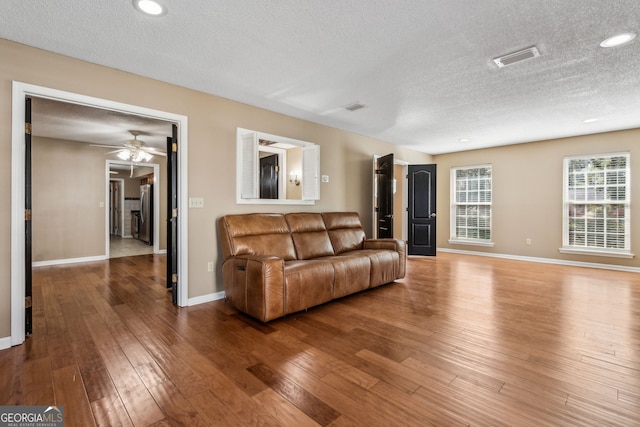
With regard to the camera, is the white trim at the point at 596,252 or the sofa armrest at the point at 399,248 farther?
the white trim at the point at 596,252

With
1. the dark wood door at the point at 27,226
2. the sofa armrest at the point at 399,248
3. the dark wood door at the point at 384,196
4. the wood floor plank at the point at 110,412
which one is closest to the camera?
the wood floor plank at the point at 110,412

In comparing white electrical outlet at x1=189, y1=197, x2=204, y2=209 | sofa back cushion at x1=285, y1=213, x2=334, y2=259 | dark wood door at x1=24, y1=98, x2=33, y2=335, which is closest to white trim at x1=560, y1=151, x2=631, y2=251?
sofa back cushion at x1=285, y1=213, x2=334, y2=259

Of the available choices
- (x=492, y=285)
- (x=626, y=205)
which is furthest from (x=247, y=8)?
(x=626, y=205)

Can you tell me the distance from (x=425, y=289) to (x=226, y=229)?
263 centimetres

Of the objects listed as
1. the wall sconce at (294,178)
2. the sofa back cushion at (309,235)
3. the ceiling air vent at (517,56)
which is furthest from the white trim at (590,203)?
the wall sconce at (294,178)

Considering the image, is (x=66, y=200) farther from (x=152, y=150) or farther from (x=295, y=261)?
(x=295, y=261)

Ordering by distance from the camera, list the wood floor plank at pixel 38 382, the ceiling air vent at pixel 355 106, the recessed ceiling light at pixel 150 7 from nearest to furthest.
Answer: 1. the wood floor plank at pixel 38 382
2. the recessed ceiling light at pixel 150 7
3. the ceiling air vent at pixel 355 106

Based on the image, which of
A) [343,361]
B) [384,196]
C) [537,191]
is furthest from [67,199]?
[537,191]

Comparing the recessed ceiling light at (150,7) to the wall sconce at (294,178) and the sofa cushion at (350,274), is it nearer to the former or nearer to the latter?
the sofa cushion at (350,274)

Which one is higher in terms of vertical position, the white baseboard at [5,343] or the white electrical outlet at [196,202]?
the white electrical outlet at [196,202]

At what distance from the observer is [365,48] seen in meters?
2.45

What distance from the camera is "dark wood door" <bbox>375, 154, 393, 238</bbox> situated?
5.40 metres

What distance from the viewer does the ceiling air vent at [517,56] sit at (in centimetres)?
247

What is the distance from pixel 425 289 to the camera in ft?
12.8
